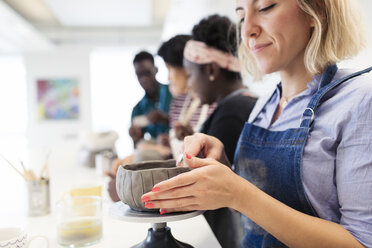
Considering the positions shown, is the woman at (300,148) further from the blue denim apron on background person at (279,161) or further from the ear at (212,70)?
the ear at (212,70)

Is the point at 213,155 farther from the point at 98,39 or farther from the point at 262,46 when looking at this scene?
the point at 98,39

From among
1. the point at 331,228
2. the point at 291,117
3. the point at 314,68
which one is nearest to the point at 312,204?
the point at 331,228

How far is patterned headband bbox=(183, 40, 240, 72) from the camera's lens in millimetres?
1661

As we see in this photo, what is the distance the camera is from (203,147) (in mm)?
1034

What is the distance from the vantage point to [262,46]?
0.93 metres

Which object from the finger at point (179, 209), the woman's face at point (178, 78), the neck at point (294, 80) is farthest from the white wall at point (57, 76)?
the finger at point (179, 209)

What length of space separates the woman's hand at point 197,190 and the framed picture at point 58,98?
7.93m

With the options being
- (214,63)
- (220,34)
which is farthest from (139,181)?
(220,34)

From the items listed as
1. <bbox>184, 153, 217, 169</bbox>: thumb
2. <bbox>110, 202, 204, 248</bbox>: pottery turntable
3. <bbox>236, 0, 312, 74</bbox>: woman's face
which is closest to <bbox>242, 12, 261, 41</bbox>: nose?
<bbox>236, 0, 312, 74</bbox>: woman's face

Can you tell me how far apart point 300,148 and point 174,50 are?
164 cm

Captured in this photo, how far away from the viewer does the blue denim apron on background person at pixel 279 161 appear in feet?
2.68

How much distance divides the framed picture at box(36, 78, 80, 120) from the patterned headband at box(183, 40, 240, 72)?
22.8ft

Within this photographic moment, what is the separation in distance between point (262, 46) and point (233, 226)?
2.47ft

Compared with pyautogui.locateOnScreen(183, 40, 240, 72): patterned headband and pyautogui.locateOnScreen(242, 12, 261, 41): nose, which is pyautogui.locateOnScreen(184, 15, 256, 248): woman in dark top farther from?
pyautogui.locateOnScreen(242, 12, 261, 41): nose
